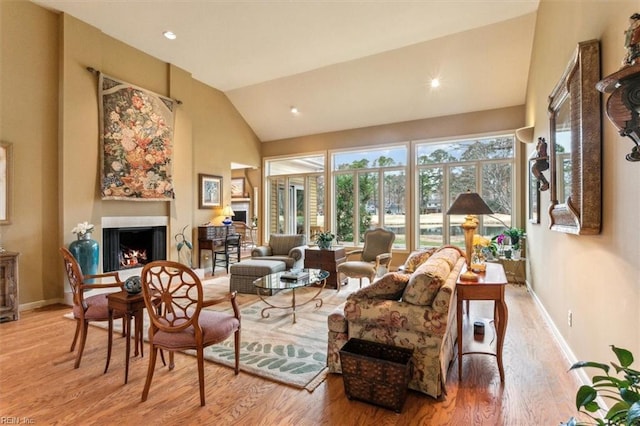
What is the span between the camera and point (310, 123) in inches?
289

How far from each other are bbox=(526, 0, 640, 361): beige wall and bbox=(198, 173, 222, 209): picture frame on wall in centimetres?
591

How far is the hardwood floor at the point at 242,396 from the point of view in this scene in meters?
1.93

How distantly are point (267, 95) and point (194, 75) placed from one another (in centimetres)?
151

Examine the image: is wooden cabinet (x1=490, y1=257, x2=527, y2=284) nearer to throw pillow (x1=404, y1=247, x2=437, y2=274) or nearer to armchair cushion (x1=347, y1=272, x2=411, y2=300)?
throw pillow (x1=404, y1=247, x2=437, y2=274)

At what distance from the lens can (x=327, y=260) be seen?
5.15 meters

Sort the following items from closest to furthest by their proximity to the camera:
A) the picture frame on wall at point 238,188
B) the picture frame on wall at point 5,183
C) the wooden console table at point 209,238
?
the picture frame on wall at point 5,183, the wooden console table at point 209,238, the picture frame on wall at point 238,188

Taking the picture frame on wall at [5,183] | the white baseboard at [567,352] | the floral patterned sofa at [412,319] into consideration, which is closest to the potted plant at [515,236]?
the white baseboard at [567,352]

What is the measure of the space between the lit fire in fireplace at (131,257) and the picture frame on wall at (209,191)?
145 cm

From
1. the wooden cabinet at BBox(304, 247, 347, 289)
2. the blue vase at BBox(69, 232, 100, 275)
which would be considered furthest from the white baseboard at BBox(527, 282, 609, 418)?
the blue vase at BBox(69, 232, 100, 275)

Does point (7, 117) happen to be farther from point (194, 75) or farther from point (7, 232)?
point (194, 75)

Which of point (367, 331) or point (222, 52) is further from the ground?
point (222, 52)

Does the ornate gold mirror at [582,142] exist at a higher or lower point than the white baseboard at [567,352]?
higher

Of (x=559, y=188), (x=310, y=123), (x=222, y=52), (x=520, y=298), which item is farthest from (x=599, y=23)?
(x=310, y=123)

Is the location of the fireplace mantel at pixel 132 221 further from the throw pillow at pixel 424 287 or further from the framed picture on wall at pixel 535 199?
the framed picture on wall at pixel 535 199
